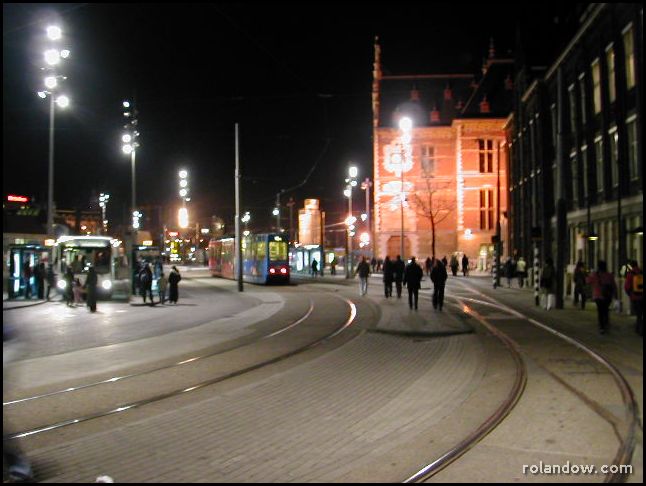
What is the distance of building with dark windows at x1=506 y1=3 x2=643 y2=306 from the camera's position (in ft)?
79.3

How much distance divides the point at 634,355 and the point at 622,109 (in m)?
14.6

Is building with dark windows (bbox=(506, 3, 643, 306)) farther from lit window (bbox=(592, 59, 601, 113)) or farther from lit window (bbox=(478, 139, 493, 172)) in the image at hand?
lit window (bbox=(478, 139, 493, 172))

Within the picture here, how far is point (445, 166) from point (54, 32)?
5737 centimetres

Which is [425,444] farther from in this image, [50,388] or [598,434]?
[50,388]

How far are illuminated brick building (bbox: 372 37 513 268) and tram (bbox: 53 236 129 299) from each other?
39.1 m

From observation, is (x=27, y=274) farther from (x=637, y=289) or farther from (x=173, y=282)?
(x=637, y=289)

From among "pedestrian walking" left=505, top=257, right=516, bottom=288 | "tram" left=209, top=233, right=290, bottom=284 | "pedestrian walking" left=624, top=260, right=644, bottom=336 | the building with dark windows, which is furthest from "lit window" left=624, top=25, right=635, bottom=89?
"tram" left=209, top=233, right=290, bottom=284

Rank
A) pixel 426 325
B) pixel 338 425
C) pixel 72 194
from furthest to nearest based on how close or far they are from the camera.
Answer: pixel 72 194, pixel 426 325, pixel 338 425

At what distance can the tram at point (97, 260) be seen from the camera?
104ft

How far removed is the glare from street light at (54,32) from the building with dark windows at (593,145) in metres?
16.3

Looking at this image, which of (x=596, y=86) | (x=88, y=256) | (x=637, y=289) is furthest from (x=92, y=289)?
(x=596, y=86)

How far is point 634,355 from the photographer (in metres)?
13.6

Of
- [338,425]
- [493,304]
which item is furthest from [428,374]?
[493,304]

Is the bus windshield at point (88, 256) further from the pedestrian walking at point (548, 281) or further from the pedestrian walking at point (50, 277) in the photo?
the pedestrian walking at point (548, 281)
